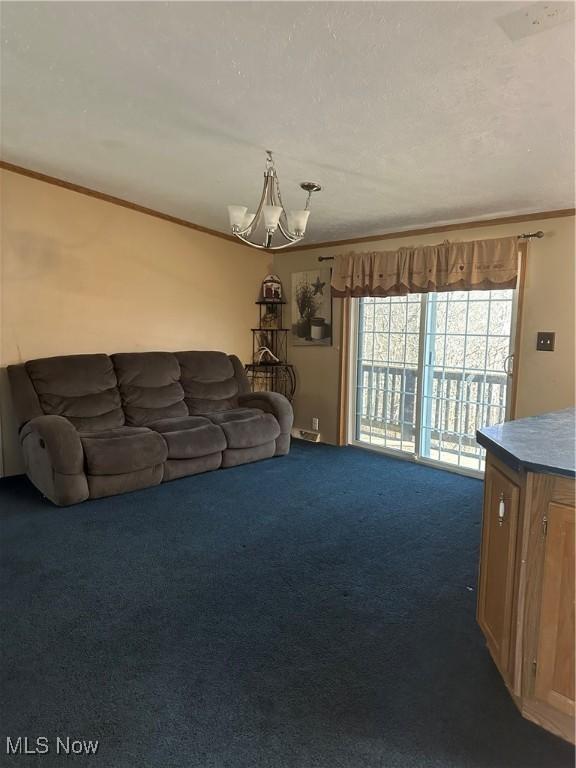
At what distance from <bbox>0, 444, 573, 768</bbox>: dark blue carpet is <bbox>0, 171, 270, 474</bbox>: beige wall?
1.51m

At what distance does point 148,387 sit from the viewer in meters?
4.32

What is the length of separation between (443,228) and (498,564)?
3206 millimetres

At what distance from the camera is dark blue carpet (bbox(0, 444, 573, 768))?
145 centimetres

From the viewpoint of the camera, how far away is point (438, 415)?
439 cm

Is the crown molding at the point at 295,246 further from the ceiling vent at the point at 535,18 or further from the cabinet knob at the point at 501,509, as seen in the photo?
the cabinet knob at the point at 501,509

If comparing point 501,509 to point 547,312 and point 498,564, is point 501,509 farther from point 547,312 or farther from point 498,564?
point 547,312

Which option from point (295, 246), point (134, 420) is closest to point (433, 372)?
point (295, 246)

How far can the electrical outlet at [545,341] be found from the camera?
11.6ft

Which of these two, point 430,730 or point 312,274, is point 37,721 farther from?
point 312,274

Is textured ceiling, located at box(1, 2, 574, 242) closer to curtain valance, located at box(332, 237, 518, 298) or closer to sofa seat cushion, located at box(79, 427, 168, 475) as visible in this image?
curtain valance, located at box(332, 237, 518, 298)

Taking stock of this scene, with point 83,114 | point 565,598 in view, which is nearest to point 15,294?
point 83,114

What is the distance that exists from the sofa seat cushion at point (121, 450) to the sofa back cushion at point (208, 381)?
2.95 feet

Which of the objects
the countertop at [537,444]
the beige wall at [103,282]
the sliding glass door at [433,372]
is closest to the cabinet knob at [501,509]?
the countertop at [537,444]

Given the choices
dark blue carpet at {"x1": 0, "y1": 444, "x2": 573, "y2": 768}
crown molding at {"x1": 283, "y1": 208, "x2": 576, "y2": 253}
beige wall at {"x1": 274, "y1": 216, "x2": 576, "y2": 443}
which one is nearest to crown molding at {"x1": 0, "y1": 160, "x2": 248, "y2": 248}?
crown molding at {"x1": 283, "y1": 208, "x2": 576, "y2": 253}
